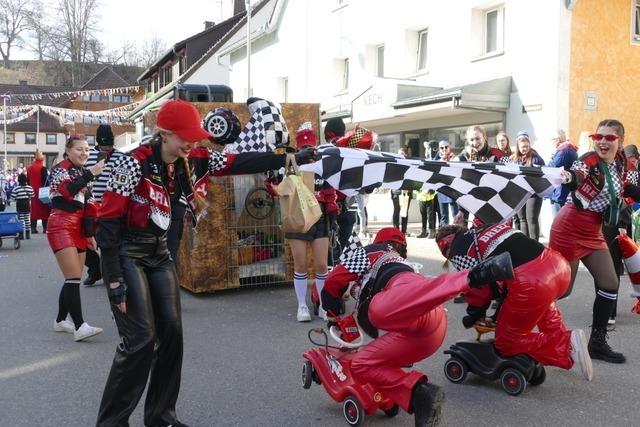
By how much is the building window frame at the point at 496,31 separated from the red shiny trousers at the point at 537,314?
11.8m

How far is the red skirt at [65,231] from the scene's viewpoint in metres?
5.99

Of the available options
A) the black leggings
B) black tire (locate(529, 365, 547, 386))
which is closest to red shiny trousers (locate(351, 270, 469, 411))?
black tire (locate(529, 365, 547, 386))

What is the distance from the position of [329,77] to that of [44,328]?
1737cm

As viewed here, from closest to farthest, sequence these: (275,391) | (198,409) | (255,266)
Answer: (198,409), (275,391), (255,266)

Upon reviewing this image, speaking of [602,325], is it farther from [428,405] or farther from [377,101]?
[377,101]

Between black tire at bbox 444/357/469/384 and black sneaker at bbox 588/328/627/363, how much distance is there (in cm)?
132

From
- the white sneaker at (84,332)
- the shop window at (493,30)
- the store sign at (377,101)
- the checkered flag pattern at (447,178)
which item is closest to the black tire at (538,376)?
the checkered flag pattern at (447,178)

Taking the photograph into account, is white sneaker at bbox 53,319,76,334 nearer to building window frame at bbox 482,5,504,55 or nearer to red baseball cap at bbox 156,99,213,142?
red baseball cap at bbox 156,99,213,142

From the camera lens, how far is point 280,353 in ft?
17.6

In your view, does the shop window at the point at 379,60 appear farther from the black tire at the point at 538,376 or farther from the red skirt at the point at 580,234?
the black tire at the point at 538,376

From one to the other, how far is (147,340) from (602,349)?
3.72 m

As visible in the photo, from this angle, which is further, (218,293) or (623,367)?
(218,293)

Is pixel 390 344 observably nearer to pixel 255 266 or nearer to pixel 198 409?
pixel 198 409

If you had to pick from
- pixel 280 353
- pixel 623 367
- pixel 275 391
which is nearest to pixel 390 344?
pixel 275 391
